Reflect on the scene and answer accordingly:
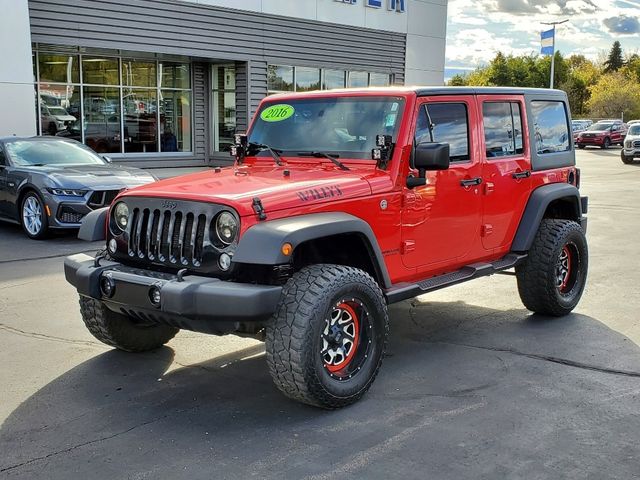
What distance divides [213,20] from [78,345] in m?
16.2

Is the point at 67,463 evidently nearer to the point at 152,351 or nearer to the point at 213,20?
the point at 152,351

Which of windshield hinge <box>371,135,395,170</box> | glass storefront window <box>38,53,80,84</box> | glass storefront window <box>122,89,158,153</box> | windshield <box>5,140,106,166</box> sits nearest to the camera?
windshield hinge <box>371,135,395,170</box>

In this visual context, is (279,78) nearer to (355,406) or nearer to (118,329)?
(118,329)

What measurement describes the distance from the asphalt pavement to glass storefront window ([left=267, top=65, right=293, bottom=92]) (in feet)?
53.9

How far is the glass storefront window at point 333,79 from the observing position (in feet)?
78.1

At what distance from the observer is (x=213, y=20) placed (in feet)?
66.5

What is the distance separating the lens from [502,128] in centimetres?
604

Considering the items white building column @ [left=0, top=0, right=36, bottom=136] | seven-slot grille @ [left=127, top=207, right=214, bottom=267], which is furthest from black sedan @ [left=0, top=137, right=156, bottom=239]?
seven-slot grille @ [left=127, top=207, right=214, bottom=267]

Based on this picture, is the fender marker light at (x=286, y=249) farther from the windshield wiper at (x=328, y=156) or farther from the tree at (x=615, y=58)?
the tree at (x=615, y=58)

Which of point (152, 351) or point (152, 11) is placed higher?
point (152, 11)

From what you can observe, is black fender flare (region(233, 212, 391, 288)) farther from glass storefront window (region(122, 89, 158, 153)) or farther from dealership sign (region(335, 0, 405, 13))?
dealership sign (region(335, 0, 405, 13))

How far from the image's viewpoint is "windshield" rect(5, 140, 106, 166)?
1140 cm

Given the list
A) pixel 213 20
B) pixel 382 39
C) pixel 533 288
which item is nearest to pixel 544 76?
pixel 382 39

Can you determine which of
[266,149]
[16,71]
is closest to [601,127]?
[16,71]
